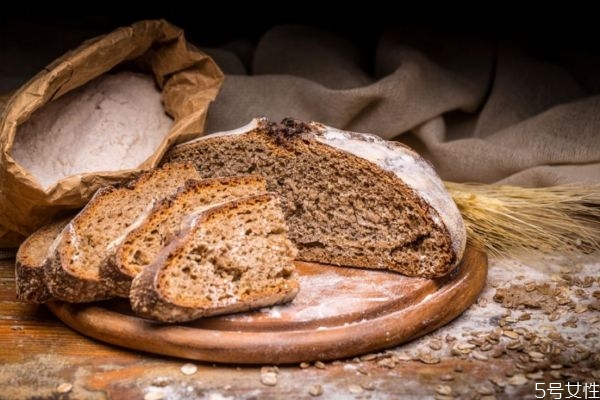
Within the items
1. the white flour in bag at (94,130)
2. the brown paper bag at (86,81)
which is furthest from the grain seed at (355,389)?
the white flour in bag at (94,130)

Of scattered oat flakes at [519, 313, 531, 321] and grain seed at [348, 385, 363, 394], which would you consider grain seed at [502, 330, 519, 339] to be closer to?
scattered oat flakes at [519, 313, 531, 321]

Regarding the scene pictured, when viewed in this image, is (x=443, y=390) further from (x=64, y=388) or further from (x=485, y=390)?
(x=64, y=388)

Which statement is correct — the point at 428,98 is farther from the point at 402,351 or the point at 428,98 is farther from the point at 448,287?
the point at 402,351

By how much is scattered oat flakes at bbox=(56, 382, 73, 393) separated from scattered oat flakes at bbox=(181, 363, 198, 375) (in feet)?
1.32

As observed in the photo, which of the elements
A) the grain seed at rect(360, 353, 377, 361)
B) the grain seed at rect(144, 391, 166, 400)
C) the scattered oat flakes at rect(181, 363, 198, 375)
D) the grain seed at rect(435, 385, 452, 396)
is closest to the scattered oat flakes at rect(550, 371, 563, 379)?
the grain seed at rect(435, 385, 452, 396)

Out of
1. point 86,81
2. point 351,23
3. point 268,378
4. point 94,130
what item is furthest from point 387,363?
point 351,23

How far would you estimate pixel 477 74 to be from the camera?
516cm

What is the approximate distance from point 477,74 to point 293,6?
1.34 meters

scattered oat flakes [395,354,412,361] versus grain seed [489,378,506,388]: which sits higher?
grain seed [489,378,506,388]

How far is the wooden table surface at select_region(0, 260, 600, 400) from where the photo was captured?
301 cm

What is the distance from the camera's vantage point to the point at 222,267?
10.7 feet

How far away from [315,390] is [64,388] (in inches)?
35.0

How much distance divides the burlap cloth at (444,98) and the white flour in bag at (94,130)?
525 mm

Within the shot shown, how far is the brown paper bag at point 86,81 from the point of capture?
12.2ft
